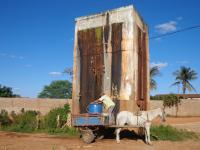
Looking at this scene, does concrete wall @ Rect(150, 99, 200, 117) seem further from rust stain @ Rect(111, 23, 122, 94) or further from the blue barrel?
the blue barrel

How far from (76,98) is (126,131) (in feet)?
11.1

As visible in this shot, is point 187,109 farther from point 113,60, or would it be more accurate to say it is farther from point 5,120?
point 113,60

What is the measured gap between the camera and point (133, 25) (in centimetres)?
1530

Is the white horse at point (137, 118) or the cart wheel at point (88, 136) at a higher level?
the white horse at point (137, 118)

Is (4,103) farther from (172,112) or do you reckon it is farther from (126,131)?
(172,112)

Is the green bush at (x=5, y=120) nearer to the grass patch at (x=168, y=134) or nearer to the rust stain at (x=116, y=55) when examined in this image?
the rust stain at (x=116, y=55)

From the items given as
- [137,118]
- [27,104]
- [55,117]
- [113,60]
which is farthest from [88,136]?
[27,104]

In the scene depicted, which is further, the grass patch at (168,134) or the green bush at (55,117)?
the green bush at (55,117)

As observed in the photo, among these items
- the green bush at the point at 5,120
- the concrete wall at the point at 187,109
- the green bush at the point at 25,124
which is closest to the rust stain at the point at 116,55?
the green bush at the point at 25,124

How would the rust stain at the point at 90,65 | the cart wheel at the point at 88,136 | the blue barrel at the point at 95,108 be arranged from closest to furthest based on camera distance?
the cart wheel at the point at 88,136, the blue barrel at the point at 95,108, the rust stain at the point at 90,65

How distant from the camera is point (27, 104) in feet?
104

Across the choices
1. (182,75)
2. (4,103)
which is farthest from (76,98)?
(182,75)

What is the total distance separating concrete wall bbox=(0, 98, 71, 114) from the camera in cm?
3017

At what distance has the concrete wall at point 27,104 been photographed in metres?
30.2
